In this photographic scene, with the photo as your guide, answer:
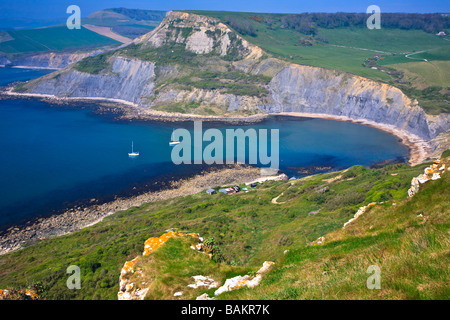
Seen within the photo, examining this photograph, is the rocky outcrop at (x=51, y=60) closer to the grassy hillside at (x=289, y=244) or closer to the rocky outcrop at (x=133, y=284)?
the grassy hillside at (x=289, y=244)

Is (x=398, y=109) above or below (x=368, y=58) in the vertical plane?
below

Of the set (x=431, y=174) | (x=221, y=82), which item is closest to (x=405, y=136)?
(x=221, y=82)

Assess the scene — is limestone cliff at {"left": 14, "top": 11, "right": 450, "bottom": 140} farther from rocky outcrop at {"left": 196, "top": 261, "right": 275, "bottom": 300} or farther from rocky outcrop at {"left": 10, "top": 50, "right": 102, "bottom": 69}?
rocky outcrop at {"left": 196, "top": 261, "right": 275, "bottom": 300}

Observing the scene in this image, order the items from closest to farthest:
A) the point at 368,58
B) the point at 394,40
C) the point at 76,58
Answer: the point at 368,58 < the point at 394,40 < the point at 76,58

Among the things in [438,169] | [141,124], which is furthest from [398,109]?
[438,169]

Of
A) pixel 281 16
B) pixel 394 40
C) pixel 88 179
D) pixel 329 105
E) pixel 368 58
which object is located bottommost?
pixel 88 179

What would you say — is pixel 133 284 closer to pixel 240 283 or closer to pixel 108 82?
pixel 240 283

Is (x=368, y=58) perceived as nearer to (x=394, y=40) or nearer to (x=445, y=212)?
(x=394, y=40)

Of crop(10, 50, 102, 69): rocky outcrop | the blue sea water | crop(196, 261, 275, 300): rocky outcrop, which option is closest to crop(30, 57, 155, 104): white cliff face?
the blue sea water
